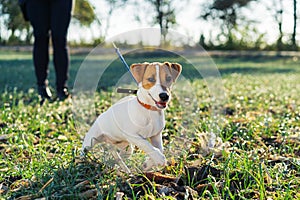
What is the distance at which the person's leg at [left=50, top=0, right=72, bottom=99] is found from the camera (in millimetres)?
3473

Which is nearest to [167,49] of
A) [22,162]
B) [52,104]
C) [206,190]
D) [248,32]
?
[206,190]

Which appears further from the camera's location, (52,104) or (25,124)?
(52,104)

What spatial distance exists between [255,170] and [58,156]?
Result: 97 cm

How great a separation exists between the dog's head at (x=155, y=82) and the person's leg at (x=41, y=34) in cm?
220

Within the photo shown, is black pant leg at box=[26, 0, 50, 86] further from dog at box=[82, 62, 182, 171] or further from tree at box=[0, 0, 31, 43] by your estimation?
tree at box=[0, 0, 31, 43]

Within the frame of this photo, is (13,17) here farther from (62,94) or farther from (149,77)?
(149,77)

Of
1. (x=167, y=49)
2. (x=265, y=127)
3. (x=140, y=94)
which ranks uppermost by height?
(x=167, y=49)

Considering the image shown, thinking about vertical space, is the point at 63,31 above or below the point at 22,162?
above

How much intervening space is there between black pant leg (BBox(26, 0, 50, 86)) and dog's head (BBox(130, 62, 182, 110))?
2203mm

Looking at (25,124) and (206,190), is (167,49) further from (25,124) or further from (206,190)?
(25,124)

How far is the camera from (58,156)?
1.99 meters

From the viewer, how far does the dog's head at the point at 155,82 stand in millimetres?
1550

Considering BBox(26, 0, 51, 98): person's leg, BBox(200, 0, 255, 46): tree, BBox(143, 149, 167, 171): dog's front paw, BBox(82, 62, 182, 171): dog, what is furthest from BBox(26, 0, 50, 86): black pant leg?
BBox(200, 0, 255, 46): tree

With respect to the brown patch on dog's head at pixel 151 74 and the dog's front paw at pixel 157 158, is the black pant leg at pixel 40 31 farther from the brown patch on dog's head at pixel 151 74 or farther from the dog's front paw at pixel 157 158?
the dog's front paw at pixel 157 158
